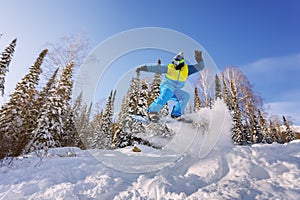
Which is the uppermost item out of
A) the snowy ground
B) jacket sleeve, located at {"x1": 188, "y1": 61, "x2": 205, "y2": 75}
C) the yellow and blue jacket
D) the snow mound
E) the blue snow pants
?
jacket sleeve, located at {"x1": 188, "y1": 61, "x2": 205, "y2": 75}

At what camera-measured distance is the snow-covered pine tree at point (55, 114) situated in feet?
37.6

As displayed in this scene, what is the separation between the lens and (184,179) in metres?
2.84

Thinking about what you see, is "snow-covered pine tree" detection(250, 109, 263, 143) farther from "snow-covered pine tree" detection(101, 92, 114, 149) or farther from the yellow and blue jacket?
"snow-covered pine tree" detection(101, 92, 114, 149)

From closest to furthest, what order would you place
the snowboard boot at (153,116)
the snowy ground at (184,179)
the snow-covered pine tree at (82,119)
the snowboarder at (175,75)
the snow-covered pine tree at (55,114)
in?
the snowy ground at (184,179)
the snowboarder at (175,75)
the snowboard boot at (153,116)
the snow-covered pine tree at (55,114)
the snow-covered pine tree at (82,119)

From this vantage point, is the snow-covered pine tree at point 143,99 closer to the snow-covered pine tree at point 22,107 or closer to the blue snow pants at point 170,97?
the snow-covered pine tree at point 22,107

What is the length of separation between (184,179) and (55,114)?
12.0 m

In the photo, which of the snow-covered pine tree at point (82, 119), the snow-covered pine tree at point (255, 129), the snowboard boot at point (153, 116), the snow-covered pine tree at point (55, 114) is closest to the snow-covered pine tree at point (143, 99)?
the snow-covered pine tree at point (82, 119)

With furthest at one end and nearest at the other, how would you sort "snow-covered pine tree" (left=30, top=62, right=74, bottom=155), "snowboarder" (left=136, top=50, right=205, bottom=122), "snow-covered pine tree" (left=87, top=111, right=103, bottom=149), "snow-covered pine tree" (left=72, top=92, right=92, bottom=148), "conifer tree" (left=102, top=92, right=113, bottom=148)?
"snow-covered pine tree" (left=87, top=111, right=103, bottom=149) < "conifer tree" (left=102, top=92, right=113, bottom=148) < "snow-covered pine tree" (left=72, top=92, right=92, bottom=148) < "snow-covered pine tree" (left=30, top=62, right=74, bottom=155) < "snowboarder" (left=136, top=50, right=205, bottom=122)

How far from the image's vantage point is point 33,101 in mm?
14477

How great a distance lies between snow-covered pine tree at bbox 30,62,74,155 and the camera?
1147cm

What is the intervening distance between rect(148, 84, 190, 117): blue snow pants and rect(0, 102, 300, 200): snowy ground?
216cm

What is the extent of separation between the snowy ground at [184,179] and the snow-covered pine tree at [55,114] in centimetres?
853

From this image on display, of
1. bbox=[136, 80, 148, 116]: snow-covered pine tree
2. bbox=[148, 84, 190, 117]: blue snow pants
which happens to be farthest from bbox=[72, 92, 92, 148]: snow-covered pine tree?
bbox=[148, 84, 190, 117]: blue snow pants

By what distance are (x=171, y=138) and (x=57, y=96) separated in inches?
351
